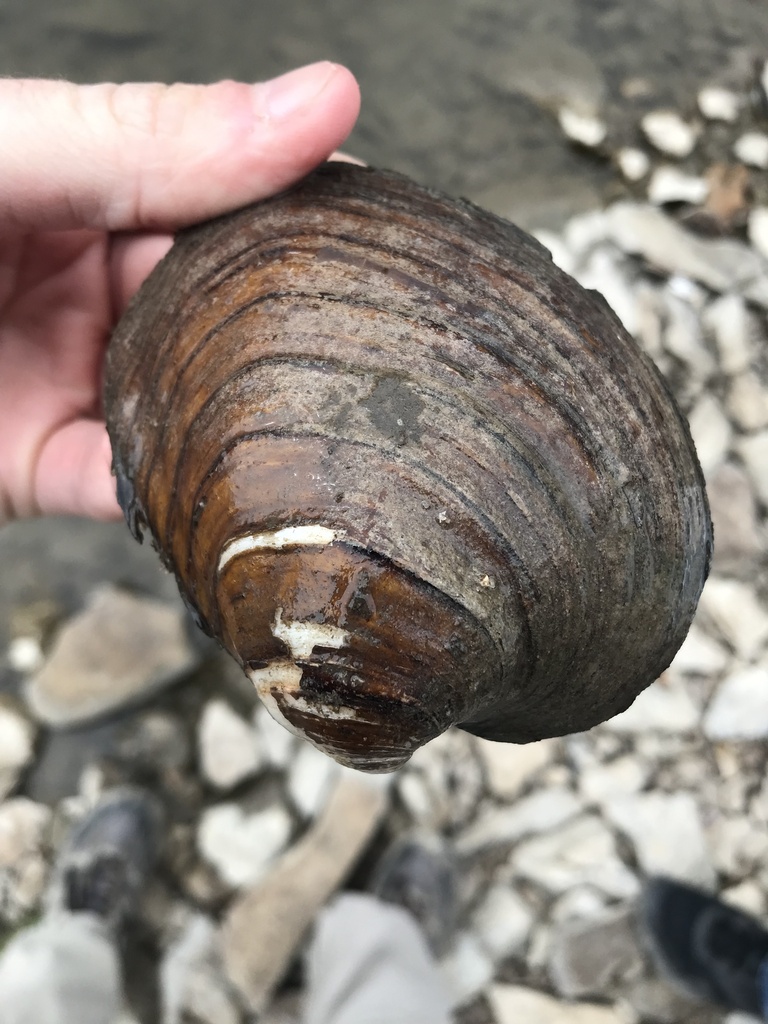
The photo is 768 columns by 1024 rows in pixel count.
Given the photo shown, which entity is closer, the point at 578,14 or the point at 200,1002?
the point at 200,1002

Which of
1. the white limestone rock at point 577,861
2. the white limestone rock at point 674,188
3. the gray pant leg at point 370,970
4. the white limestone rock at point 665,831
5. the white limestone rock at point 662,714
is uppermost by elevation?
the white limestone rock at point 674,188

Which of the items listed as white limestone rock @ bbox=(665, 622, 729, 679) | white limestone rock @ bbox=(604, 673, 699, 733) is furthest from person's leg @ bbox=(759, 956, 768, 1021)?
white limestone rock @ bbox=(665, 622, 729, 679)

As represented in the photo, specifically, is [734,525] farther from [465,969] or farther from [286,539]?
[286,539]

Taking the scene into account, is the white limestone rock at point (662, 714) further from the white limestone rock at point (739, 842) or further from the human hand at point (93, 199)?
the human hand at point (93, 199)

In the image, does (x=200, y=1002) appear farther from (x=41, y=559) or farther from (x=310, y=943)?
(x=41, y=559)

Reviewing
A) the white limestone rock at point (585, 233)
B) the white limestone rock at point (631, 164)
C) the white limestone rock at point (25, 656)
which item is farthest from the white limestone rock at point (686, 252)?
the white limestone rock at point (25, 656)

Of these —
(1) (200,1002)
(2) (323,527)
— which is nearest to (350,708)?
(2) (323,527)
